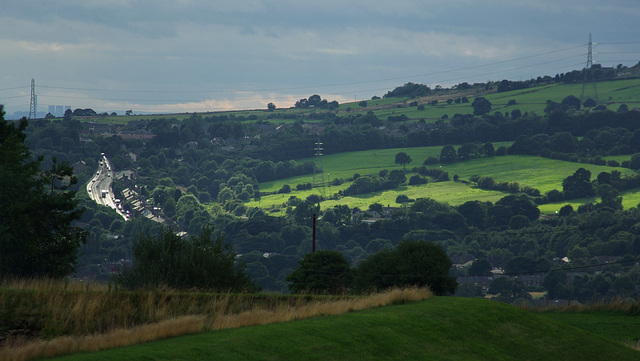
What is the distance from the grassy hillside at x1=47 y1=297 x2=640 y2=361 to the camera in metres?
14.4

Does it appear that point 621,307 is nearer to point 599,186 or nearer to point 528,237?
point 528,237

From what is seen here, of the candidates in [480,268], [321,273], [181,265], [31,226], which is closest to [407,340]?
[181,265]

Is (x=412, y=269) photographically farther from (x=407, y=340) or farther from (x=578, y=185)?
(x=578, y=185)

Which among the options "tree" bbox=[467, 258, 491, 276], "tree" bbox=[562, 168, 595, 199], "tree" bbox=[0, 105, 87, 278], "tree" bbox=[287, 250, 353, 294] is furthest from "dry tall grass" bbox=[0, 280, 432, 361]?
"tree" bbox=[562, 168, 595, 199]

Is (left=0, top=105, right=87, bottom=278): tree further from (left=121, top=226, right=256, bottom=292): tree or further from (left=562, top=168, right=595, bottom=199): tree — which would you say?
(left=562, top=168, right=595, bottom=199): tree

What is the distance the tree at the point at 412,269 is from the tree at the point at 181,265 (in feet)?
64.6

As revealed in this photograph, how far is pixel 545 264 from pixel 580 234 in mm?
21860

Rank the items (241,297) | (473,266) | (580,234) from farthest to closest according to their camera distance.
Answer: (580,234), (473,266), (241,297)

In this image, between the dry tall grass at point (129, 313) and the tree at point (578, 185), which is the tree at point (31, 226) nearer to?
the dry tall grass at point (129, 313)

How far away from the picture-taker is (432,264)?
2143 inches

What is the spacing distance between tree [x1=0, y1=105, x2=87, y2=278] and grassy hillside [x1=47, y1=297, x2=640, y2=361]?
2039 cm

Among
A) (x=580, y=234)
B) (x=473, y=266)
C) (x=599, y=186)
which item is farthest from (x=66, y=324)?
(x=599, y=186)

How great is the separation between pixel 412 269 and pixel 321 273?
758 cm

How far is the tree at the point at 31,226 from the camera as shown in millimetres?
33344
